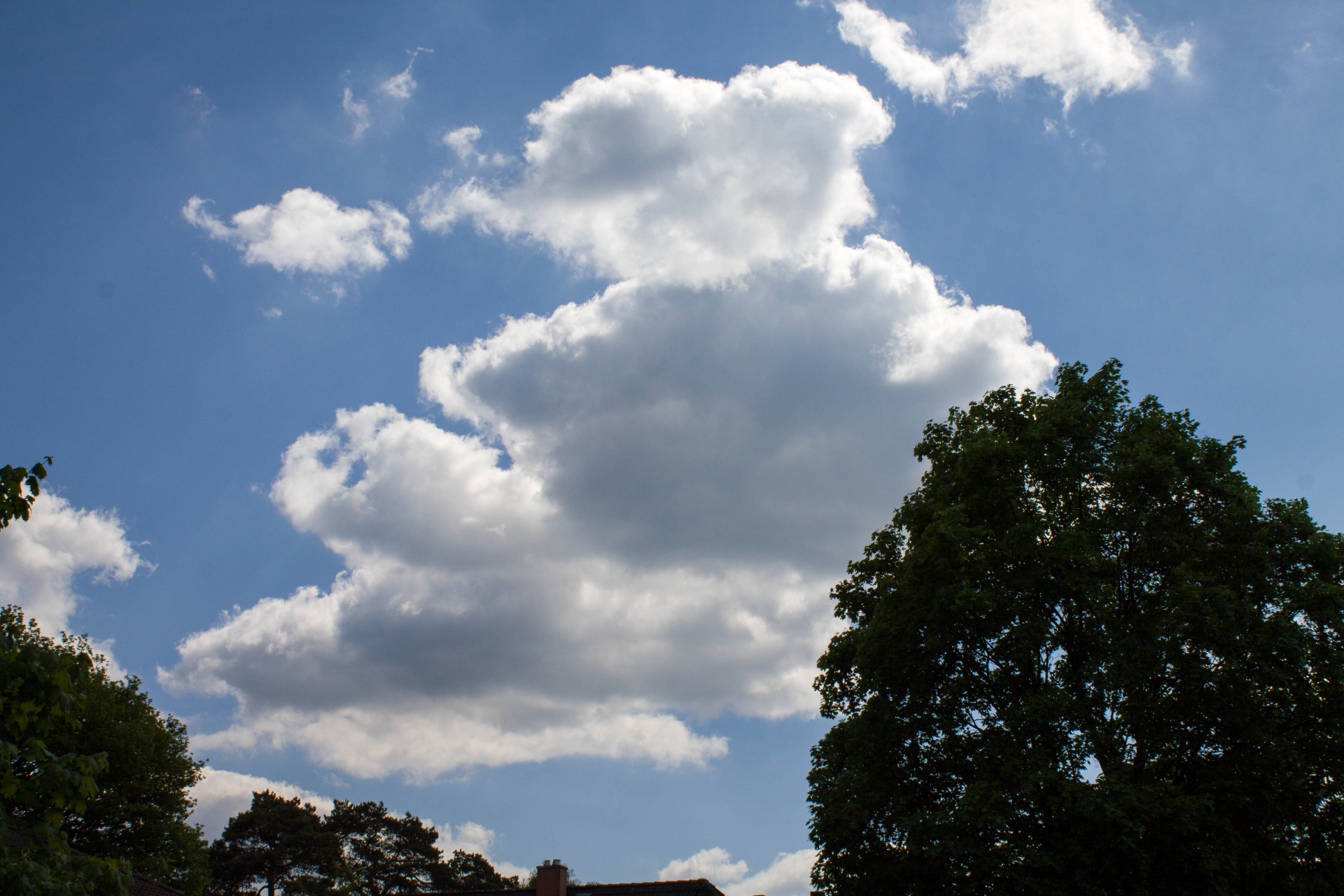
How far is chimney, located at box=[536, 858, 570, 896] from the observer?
98.3ft

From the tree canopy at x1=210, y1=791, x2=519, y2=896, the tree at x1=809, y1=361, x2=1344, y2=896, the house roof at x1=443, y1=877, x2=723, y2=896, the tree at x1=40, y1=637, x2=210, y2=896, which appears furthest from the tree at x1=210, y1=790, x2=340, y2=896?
the tree at x1=809, y1=361, x2=1344, y2=896

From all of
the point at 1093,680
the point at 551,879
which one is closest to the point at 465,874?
the point at 551,879

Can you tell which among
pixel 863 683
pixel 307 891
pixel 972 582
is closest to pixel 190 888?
pixel 307 891

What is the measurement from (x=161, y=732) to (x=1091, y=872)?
147 feet

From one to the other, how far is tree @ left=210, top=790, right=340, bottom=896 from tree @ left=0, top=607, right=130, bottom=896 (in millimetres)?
69714

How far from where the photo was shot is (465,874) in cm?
7712

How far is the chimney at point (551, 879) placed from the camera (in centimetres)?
2997

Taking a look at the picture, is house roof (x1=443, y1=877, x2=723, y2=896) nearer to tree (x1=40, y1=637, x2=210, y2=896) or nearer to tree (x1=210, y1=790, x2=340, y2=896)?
tree (x1=40, y1=637, x2=210, y2=896)

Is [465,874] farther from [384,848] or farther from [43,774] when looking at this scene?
[43,774]

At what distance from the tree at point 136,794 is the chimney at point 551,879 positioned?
72.8ft

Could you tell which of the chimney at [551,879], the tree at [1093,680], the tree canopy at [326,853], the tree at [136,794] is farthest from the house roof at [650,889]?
the tree canopy at [326,853]

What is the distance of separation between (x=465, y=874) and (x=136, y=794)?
38445mm

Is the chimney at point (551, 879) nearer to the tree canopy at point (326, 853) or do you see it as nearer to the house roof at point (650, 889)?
the house roof at point (650, 889)

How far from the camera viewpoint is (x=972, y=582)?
2150cm
